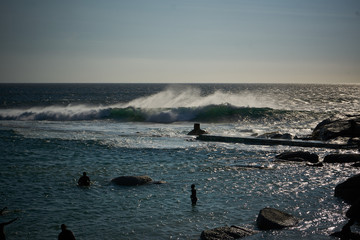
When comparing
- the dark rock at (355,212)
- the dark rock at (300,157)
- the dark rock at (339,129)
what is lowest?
the dark rock at (355,212)

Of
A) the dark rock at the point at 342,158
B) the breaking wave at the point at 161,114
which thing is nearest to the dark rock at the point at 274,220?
the dark rock at the point at 342,158

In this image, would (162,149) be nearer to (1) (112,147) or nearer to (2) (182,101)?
(1) (112,147)

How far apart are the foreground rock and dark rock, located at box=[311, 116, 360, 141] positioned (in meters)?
22.1

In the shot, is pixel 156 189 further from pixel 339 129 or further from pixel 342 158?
pixel 339 129

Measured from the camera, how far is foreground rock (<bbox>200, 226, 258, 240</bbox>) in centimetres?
1155

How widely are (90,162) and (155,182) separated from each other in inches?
274

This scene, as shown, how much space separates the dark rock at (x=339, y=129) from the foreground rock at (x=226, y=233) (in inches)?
870

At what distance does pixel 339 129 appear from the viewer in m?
32.4

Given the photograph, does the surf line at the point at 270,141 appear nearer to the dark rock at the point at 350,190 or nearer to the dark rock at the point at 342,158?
the dark rock at the point at 342,158

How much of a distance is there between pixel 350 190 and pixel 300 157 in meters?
8.37

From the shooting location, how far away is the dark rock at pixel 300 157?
23.7 meters

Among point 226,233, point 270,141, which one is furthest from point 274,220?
point 270,141

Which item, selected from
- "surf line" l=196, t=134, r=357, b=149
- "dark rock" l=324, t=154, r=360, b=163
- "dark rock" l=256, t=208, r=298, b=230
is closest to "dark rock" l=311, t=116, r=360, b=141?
"surf line" l=196, t=134, r=357, b=149

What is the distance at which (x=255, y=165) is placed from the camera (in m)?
22.8
